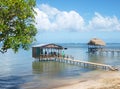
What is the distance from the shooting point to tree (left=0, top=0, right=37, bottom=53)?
15438 millimetres

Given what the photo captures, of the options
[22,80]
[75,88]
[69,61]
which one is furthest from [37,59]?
[75,88]

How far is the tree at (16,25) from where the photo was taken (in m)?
15.4

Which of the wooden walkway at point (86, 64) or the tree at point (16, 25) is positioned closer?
the tree at point (16, 25)

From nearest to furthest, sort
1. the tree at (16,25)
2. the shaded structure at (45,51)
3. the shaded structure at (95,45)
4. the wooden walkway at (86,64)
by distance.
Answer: the tree at (16,25) < the wooden walkway at (86,64) < the shaded structure at (45,51) < the shaded structure at (95,45)

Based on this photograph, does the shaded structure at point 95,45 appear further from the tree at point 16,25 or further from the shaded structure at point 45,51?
the tree at point 16,25

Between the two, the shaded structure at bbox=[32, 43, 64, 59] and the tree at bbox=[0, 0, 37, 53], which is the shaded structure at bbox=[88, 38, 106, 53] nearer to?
the shaded structure at bbox=[32, 43, 64, 59]

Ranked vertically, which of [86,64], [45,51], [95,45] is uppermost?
[95,45]

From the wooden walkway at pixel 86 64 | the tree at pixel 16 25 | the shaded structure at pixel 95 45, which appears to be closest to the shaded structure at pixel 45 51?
the wooden walkway at pixel 86 64

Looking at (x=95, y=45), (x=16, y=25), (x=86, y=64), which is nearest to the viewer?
(x=16, y=25)

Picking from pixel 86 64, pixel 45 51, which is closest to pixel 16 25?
pixel 86 64

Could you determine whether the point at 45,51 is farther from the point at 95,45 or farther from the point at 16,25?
the point at 16,25

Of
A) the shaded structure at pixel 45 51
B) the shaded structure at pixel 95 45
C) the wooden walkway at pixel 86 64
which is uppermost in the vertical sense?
the shaded structure at pixel 95 45

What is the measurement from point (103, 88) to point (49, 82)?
672 centimetres

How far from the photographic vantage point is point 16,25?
16.7m
